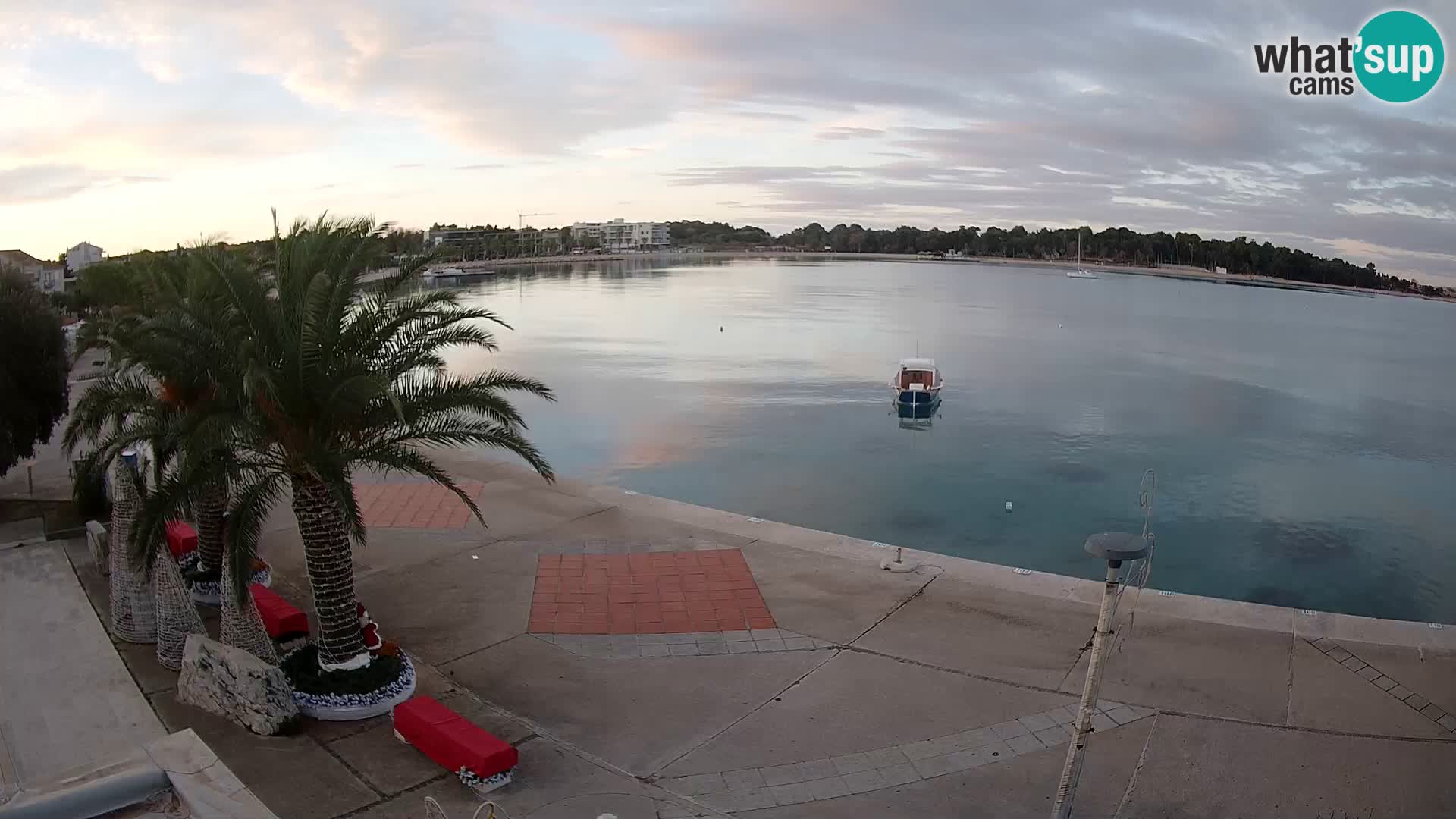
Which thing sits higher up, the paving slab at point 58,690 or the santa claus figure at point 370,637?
the santa claus figure at point 370,637

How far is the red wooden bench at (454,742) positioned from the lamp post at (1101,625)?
4.42 metres

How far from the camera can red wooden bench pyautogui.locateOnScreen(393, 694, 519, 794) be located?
7926 millimetres

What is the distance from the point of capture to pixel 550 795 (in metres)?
7.93

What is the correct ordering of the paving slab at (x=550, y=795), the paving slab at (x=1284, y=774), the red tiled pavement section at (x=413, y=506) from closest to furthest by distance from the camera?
the paving slab at (x=550, y=795), the paving slab at (x=1284, y=774), the red tiled pavement section at (x=413, y=506)

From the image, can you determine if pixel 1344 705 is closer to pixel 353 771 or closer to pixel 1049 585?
pixel 1049 585

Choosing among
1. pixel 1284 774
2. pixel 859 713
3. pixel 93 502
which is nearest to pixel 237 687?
pixel 859 713

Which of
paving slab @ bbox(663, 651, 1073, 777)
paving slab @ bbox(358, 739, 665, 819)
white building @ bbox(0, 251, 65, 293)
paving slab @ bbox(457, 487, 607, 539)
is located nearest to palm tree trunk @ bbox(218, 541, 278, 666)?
paving slab @ bbox(358, 739, 665, 819)

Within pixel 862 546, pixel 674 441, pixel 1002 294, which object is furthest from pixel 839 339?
pixel 1002 294

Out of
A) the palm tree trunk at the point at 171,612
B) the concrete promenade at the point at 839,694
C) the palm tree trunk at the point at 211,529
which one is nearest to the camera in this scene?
the concrete promenade at the point at 839,694

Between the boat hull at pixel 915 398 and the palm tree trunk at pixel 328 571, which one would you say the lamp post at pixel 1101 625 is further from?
the boat hull at pixel 915 398

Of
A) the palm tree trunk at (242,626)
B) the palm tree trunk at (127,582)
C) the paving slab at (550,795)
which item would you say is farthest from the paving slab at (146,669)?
the paving slab at (550,795)

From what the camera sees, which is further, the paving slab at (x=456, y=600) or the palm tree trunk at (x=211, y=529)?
the palm tree trunk at (x=211, y=529)

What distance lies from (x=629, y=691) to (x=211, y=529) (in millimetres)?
6056

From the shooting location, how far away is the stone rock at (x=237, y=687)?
8.94 metres
